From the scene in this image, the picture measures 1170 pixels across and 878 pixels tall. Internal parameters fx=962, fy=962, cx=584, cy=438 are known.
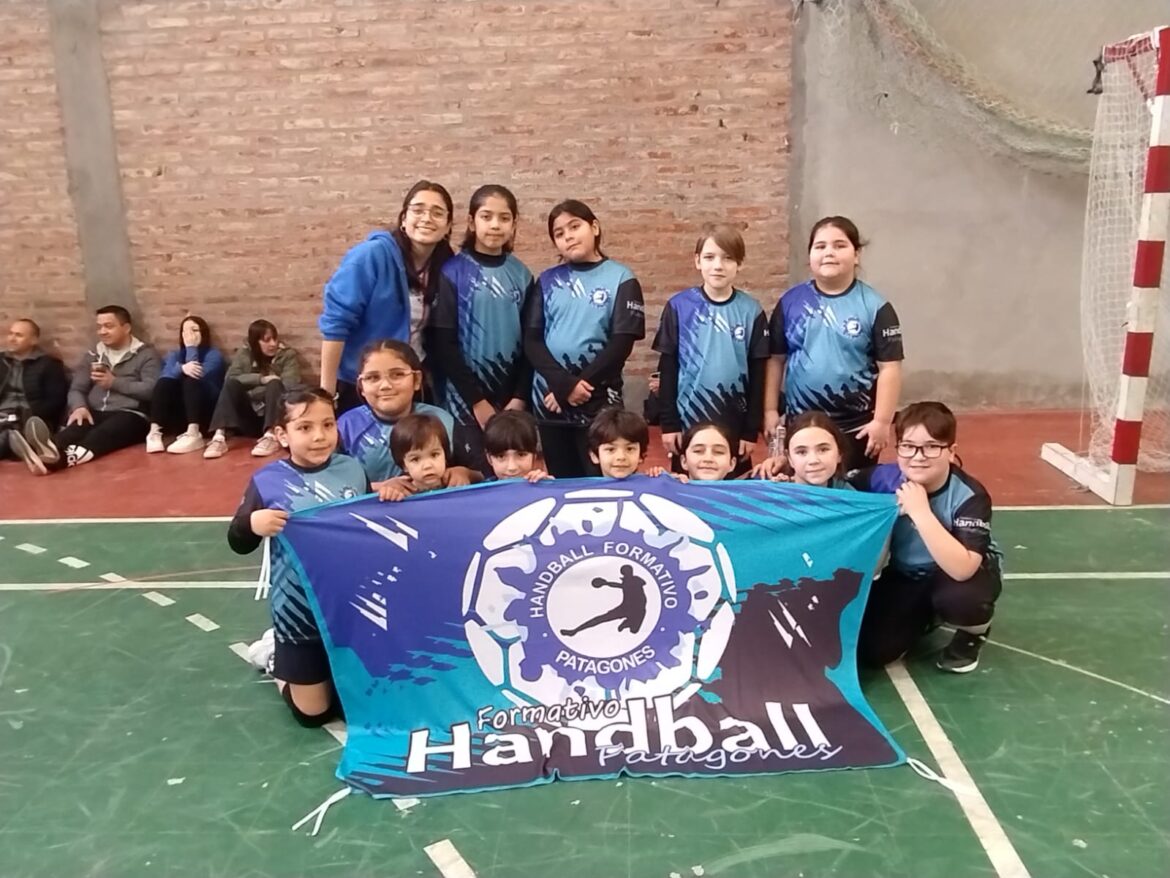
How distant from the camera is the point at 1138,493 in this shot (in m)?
5.70

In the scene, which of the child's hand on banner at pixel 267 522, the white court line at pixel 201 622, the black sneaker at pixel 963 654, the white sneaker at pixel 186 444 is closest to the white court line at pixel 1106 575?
the black sneaker at pixel 963 654

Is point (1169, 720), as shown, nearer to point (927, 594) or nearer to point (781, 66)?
point (927, 594)

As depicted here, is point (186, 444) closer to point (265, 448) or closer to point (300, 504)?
point (265, 448)

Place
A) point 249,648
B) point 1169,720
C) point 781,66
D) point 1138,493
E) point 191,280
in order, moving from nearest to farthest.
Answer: point 1169,720, point 249,648, point 1138,493, point 781,66, point 191,280

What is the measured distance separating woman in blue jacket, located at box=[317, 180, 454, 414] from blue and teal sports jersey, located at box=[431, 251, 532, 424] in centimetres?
10

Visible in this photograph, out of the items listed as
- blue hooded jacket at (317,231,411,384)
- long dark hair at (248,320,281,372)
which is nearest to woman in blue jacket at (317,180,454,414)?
blue hooded jacket at (317,231,411,384)

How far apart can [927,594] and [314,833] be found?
2.30 metres

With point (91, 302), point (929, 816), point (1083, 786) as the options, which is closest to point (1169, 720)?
point (1083, 786)

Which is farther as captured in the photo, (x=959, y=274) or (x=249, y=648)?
(x=959, y=274)

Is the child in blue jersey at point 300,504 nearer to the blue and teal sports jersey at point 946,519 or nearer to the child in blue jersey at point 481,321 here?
the child in blue jersey at point 481,321

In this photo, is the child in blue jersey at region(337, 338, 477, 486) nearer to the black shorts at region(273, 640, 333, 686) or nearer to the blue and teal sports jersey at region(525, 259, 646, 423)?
the black shorts at region(273, 640, 333, 686)

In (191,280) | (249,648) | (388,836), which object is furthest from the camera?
(191,280)

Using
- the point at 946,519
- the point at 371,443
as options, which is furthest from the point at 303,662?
the point at 946,519

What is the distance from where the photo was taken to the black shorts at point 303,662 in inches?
133
